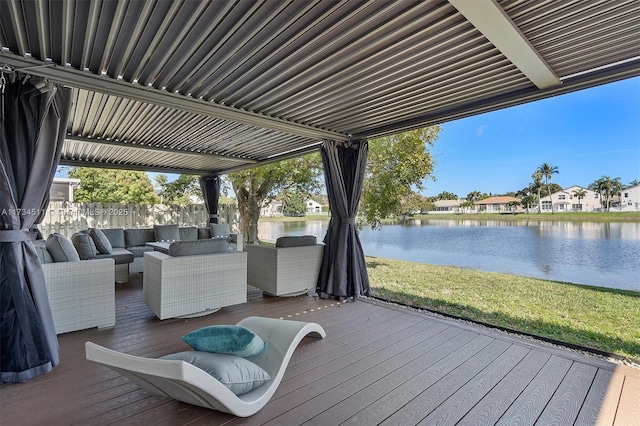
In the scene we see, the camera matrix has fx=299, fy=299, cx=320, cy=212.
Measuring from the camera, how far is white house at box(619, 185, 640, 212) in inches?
241

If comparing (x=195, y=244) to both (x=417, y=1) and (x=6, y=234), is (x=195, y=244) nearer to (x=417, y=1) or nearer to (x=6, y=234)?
(x=6, y=234)

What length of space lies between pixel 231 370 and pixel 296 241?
9.72 feet

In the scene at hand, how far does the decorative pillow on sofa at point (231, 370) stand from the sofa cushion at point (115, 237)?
555 cm

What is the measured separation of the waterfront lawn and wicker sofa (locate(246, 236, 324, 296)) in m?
1.14

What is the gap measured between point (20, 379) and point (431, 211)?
9536 millimetres

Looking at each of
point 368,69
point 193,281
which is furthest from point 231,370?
point 368,69

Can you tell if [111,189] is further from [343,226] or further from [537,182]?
[537,182]

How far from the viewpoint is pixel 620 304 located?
16.0ft

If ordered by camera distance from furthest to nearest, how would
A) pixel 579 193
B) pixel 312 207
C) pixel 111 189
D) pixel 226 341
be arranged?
pixel 111 189
pixel 312 207
pixel 579 193
pixel 226 341

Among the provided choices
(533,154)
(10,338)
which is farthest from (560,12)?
(533,154)

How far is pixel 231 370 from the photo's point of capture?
1.79m

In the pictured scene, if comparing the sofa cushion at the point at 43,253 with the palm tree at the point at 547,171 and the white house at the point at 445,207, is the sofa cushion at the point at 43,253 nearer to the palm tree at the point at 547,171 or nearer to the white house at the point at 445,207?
the white house at the point at 445,207

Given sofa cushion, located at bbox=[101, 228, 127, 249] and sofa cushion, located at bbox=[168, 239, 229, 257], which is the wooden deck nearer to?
sofa cushion, located at bbox=[168, 239, 229, 257]

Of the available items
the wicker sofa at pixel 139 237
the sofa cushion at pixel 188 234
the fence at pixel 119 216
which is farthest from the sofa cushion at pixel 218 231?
the fence at pixel 119 216
